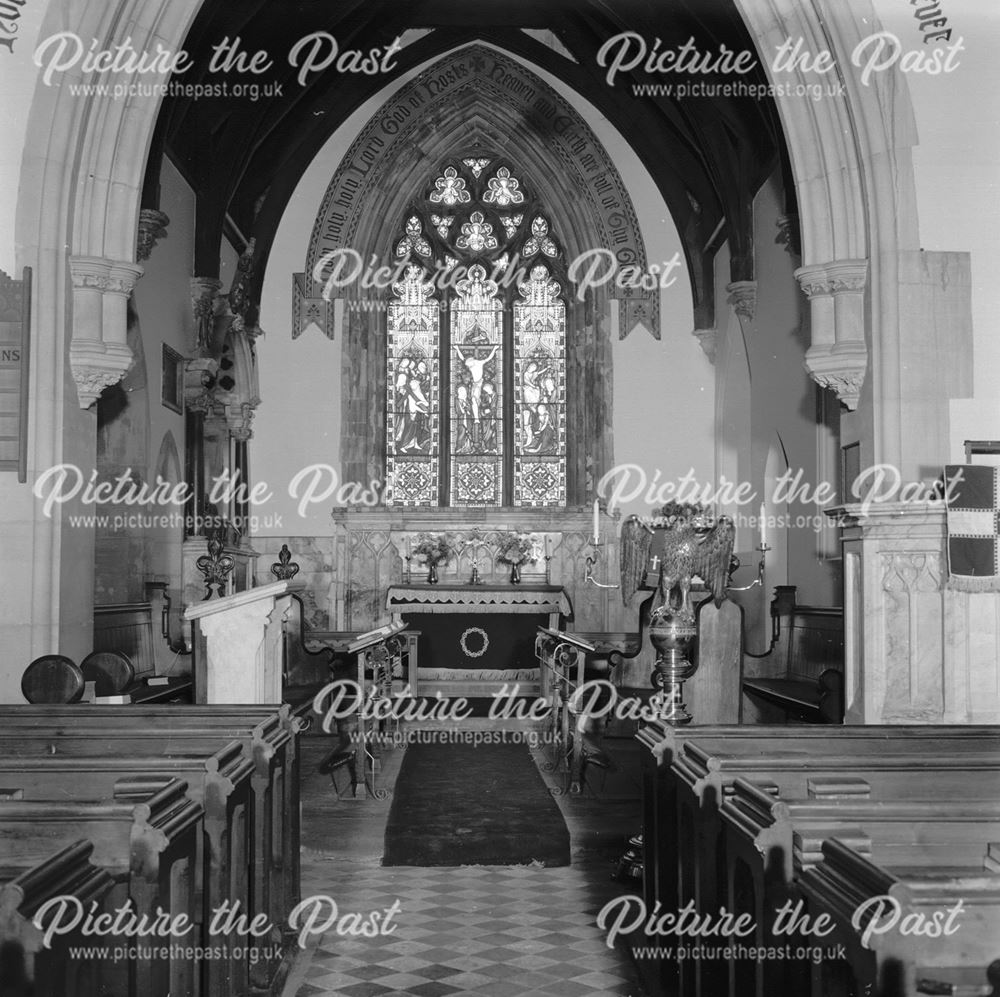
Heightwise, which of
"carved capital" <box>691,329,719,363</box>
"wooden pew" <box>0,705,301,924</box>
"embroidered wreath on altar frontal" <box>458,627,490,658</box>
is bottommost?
"embroidered wreath on altar frontal" <box>458,627,490,658</box>

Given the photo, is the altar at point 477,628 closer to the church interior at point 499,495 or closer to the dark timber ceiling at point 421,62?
the church interior at point 499,495

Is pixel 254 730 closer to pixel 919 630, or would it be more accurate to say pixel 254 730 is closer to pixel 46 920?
pixel 46 920

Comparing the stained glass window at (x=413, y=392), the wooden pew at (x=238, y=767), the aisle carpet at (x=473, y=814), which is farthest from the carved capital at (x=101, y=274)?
the stained glass window at (x=413, y=392)

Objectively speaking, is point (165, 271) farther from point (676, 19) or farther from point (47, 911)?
point (47, 911)

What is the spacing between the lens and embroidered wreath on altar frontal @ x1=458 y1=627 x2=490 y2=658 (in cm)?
1116

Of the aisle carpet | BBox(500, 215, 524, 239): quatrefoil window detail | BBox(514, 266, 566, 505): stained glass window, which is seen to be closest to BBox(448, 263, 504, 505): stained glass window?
BBox(514, 266, 566, 505): stained glass window

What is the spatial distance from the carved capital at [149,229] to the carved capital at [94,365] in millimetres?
2755

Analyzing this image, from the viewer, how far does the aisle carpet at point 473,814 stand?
5461mm

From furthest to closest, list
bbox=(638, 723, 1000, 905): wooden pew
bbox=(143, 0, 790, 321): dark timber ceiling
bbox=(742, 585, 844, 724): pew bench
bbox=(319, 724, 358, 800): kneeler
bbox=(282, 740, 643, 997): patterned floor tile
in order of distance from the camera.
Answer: bbox=(143, 0, 790, 321): dark timber ceiling < bbox=(742, 585, 844, 724): pew bench < bbox=(319, 724, 358, 800): kneeler < bbox=(282, 740, 643, 997): patterned floor tile < bbox=(638, 723, 1000, 905): wooden pew

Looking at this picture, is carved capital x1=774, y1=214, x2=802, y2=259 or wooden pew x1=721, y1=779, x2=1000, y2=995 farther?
carved capital x1=774, y1=214, x2=802, y2=259

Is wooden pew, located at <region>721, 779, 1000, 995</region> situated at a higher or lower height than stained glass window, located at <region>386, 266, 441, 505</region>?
lower

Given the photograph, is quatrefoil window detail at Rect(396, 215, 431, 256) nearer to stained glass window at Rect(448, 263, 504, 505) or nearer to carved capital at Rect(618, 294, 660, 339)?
stained glass window at Rect(448, 263, 504, 505)

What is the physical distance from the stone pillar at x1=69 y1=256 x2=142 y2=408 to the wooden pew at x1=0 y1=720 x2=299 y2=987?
268 centimetres

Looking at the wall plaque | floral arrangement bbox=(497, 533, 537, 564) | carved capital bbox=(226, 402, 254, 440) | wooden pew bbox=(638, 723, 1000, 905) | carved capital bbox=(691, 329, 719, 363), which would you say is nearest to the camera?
wooden pew bbox=(638, 723, 1000, 905)
